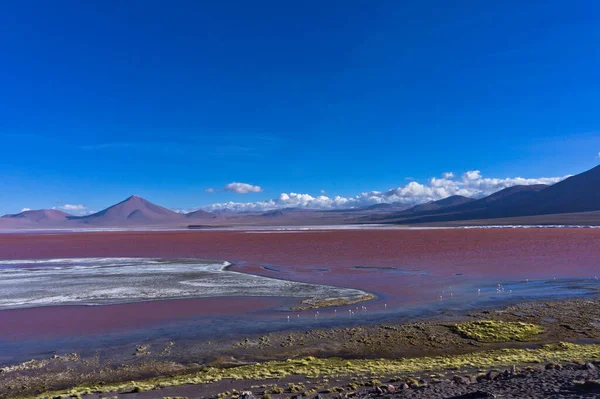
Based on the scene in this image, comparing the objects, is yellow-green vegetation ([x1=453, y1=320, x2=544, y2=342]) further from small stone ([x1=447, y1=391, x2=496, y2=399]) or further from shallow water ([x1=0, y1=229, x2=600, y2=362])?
small stone ([x1=447, y1=391, x2=496, y2=399])

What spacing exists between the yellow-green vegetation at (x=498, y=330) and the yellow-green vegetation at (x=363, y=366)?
45.6 inches

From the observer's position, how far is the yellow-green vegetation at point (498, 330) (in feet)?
42.1

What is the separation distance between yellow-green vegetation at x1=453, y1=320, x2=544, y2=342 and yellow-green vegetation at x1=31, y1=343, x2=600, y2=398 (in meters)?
1.16

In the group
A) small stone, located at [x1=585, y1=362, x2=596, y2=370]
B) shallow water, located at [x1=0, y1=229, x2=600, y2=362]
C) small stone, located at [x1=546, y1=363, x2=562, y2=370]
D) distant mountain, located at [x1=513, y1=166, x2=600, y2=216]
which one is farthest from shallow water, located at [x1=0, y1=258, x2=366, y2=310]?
distant mountain, located at [x1=513, y1=166, x2=600, y2=216]

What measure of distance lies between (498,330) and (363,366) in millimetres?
5616

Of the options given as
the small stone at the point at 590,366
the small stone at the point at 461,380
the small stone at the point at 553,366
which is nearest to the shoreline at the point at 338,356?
the small stone at the point at 553,366

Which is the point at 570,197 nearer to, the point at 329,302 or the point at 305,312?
the point at 329,302

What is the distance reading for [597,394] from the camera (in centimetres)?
719

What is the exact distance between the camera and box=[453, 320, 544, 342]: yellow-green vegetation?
12.8 metres

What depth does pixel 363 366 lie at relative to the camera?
10.6 m

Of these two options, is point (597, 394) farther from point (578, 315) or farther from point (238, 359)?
point (578, 315)

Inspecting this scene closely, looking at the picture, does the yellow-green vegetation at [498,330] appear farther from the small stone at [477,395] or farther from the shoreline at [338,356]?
the small stone at [477,395]

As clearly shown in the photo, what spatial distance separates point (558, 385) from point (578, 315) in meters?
8.88

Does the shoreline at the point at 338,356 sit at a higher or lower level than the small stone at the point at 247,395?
lower
